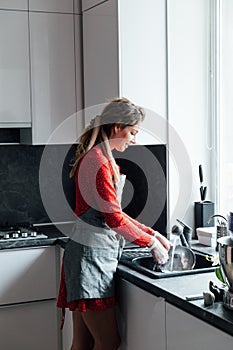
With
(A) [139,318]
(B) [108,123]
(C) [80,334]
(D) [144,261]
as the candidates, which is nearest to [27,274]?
(C) [80,334]

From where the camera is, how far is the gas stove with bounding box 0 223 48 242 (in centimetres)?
332

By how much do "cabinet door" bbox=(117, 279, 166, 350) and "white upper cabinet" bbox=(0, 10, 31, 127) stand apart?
45.0 inches

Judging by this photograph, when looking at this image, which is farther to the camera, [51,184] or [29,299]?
[51,184]

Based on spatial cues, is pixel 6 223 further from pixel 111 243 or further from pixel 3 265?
pixel 111 243

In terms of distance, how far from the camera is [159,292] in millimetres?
2408

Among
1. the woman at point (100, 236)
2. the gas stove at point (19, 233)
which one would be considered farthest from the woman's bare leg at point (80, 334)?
the gas stove at point (19, 233)

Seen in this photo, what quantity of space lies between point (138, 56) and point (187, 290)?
124cm

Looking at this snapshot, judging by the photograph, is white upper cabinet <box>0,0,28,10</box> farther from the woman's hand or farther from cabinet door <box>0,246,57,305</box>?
the woman's hand

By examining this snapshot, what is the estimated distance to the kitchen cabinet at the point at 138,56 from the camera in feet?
10.1

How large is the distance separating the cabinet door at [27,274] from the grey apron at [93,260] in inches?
22.2

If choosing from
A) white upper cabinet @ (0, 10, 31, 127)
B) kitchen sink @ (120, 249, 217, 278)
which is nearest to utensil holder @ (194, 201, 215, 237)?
kitchen sink @ (120, 249, 217, 278)

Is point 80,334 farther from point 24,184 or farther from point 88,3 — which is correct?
point 88,3

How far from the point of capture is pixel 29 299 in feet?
10.9

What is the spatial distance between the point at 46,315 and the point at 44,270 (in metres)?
0.26
